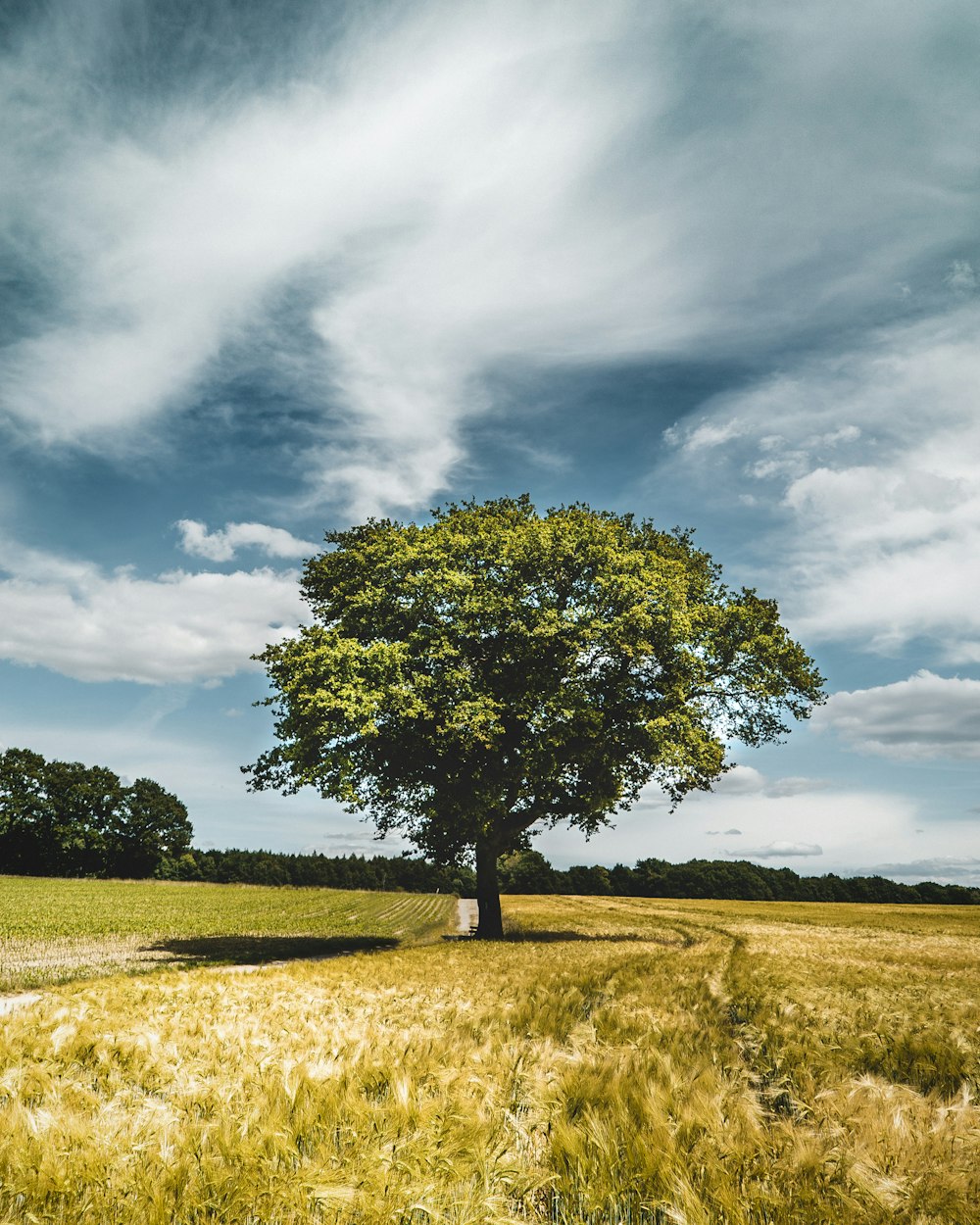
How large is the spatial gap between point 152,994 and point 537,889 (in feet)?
366

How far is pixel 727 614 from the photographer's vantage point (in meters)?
25.1

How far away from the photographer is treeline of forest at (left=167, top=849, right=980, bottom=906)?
104275 mm

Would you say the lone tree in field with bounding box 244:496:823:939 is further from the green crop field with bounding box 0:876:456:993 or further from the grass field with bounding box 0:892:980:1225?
the grass field with bounding box 0:892:980:1225

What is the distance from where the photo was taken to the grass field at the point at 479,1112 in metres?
3.28

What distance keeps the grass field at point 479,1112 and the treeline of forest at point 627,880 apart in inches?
3603

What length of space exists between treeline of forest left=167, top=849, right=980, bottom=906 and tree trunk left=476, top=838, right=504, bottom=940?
70.9 m

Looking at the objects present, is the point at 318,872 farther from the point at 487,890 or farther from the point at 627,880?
the point at 487,890

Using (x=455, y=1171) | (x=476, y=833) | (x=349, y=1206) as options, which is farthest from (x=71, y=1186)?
(x=476, y=833)

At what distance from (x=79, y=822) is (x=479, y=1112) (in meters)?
120

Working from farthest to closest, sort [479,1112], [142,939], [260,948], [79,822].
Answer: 1. [79,822]
2. [142,939]
3. [260,948]
4. [479,1112]

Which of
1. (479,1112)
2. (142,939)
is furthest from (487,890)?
(479,1112)

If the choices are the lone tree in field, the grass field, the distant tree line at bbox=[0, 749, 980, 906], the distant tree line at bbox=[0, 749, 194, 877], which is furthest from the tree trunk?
the distant tree line at bbox=[0, 749, 194, 877]

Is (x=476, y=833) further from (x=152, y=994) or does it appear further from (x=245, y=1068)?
(x=245, y=1068)

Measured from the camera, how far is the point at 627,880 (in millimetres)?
114062
